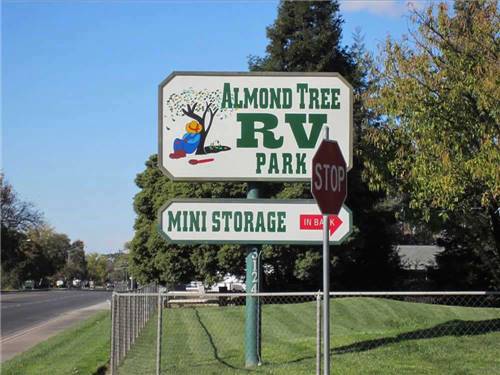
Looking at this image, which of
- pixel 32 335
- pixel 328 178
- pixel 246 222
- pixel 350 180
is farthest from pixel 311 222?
pixel 350 180

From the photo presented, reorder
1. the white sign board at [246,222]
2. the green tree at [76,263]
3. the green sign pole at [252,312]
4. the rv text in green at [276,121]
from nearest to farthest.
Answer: the green sign pole at [252,312]
the white sign board at [246,222]
the rv text in green at [276,121]
the green tree at [76,263]

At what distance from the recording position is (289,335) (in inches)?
655

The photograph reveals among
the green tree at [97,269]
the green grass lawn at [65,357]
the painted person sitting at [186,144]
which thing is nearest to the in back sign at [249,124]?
the painted person sitting at [186,144]

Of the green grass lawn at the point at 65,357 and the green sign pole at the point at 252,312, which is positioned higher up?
the green sign pole at the point at 252,312

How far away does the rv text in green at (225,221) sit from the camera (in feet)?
39.2

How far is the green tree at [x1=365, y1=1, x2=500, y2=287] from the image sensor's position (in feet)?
40.9

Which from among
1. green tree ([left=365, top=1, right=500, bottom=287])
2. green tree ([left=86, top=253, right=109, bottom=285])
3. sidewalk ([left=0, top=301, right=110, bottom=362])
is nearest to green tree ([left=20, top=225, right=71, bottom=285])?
green tree ([left=86, top=253, right=109, bottom=285])

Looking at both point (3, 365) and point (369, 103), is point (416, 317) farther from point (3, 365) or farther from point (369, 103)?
point (3, 365)

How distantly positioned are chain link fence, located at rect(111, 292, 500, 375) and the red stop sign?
312 cm

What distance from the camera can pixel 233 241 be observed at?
1195cm

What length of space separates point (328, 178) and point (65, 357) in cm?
1005

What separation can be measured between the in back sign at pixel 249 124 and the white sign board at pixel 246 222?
526 mm

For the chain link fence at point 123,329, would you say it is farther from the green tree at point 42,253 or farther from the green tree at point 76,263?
the green tree at point 76,263

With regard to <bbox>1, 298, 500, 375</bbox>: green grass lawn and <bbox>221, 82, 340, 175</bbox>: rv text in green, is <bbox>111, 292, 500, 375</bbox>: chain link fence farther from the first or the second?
<bbox>221, 82, 340, 175</bbox>: rv text in green
